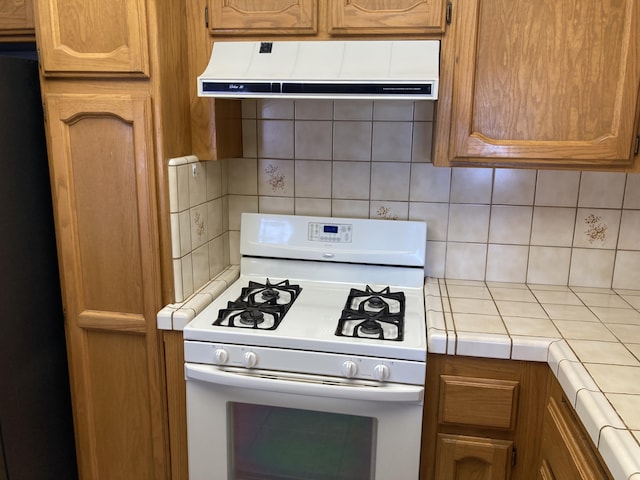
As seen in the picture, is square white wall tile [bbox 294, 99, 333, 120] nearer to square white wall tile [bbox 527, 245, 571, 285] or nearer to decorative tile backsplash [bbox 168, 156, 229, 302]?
decorative tile backsplash [bbox 168, 156, 229, 302]

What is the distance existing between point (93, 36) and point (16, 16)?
40cm

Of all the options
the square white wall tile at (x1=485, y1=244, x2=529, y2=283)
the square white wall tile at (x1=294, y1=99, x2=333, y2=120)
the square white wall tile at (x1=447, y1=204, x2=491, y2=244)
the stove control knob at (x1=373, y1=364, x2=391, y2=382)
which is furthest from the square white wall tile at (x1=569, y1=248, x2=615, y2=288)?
the square white wall tile at (x1=294, y1=99, x2=333, y2=120)

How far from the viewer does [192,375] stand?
57.6 inches

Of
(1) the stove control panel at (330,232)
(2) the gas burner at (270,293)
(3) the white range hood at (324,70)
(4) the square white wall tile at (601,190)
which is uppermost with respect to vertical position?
(3) the white range hood at (324,70)

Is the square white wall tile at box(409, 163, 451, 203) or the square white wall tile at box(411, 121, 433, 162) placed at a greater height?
the square white wall tile at box(411, 121, 433, 162)

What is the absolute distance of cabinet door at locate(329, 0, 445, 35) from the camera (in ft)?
4.75

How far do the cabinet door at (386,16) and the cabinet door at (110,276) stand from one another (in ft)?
2.00

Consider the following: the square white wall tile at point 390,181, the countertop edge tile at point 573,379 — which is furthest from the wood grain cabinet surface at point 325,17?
the countertop edge tile at point 573,379

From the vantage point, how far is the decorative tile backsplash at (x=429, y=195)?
176 centimetres

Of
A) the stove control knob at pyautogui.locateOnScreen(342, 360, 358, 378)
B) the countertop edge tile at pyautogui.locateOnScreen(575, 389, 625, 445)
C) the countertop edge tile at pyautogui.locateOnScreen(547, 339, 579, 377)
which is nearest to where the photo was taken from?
the countertop edge tile at pyautogui.locateOnScreen(575, 389, 625, 445)

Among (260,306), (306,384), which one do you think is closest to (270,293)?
(260,306)

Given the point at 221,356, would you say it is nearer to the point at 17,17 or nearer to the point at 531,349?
the point at 531,349

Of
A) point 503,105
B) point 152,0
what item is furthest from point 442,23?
point 152,0

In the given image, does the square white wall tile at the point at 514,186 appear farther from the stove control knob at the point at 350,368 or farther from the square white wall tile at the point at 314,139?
the stove control knob at the point at 350,368
